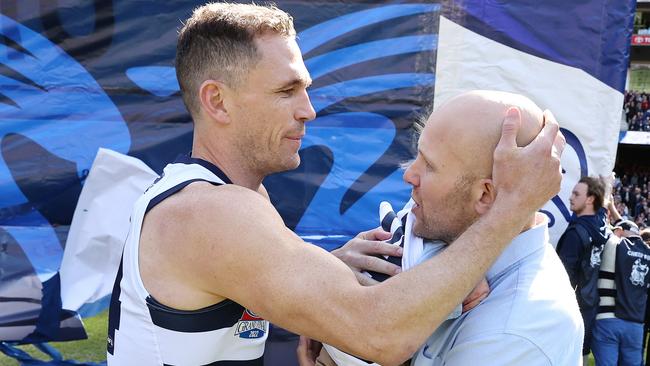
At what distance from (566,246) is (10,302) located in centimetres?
425

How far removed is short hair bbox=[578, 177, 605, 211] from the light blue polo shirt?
347 cm

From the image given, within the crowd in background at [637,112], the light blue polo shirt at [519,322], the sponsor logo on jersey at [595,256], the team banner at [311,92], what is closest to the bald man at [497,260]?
the light blue polo shirt at [519,322]

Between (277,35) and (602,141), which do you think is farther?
(602,141)

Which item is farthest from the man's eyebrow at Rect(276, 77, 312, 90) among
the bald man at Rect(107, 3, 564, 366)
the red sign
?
the red sign

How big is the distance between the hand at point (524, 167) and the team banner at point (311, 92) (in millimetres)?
3197

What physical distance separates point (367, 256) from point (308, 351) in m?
0.37

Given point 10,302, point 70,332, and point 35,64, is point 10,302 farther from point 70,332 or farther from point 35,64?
point 35,64

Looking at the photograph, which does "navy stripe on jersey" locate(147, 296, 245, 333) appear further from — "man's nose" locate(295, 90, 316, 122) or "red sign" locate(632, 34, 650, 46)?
"red sign" locate(632, 34, 650, 46)

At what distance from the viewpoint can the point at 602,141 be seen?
4.74 metres

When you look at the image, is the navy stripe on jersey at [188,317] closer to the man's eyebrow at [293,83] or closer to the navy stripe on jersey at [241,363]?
the navy stripe on jersey at [241,363]

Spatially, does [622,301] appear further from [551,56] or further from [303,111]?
[303,111]

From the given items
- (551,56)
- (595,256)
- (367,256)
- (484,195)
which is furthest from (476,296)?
(595,256)

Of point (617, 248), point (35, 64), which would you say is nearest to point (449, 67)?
point (617, 248)

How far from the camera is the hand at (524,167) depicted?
1.42 m
